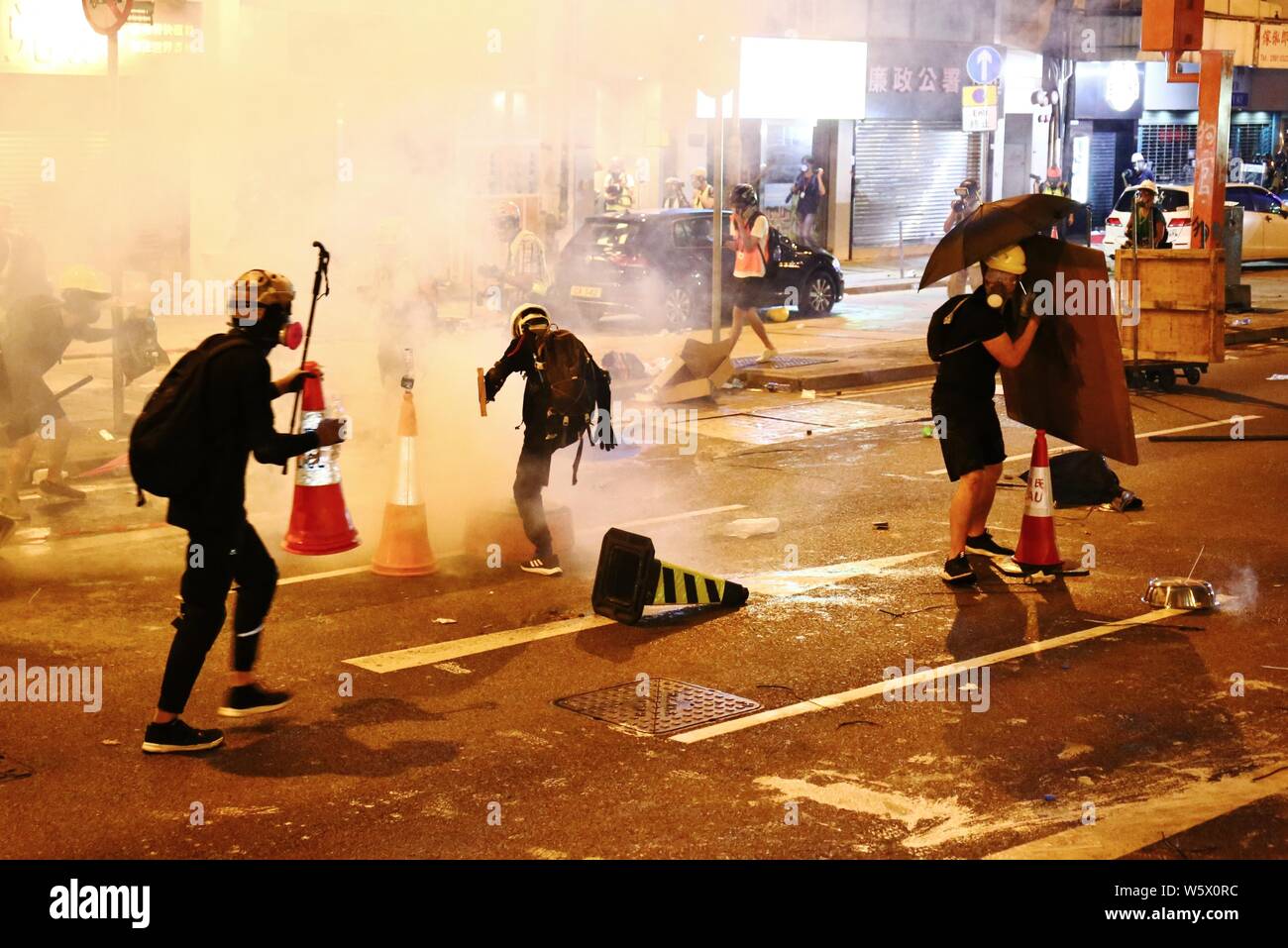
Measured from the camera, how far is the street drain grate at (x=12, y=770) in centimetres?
481

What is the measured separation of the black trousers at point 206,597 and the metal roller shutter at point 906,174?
22.2 meters

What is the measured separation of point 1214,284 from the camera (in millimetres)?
12203

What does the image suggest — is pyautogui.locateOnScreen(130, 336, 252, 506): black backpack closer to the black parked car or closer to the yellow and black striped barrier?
the yellow and black striped barrier

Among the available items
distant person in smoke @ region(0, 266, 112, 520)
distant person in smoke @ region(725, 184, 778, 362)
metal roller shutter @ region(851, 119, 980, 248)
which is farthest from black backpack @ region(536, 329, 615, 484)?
metal roller shutter @ region(851, 119, 980, 248)

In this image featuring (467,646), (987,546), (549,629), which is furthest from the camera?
(987,546)

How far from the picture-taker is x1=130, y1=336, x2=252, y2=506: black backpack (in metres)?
5.03

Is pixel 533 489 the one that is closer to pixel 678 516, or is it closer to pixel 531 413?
pixel 531 413

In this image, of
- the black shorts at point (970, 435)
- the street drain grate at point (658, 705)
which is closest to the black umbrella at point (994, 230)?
the black shorts at point (970, 435)

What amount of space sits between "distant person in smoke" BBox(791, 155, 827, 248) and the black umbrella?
18201 mm

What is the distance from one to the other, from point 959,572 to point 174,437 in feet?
11.9

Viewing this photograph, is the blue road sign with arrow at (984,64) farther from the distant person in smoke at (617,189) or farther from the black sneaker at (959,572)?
the black sneaker at (959,572)

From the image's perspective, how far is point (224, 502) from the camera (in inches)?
201

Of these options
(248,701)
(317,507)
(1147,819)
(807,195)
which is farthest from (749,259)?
(807,195)

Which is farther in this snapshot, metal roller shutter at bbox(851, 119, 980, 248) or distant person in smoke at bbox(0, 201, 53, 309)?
metal roller shutter at bbox(851, 119, 980, 248)
